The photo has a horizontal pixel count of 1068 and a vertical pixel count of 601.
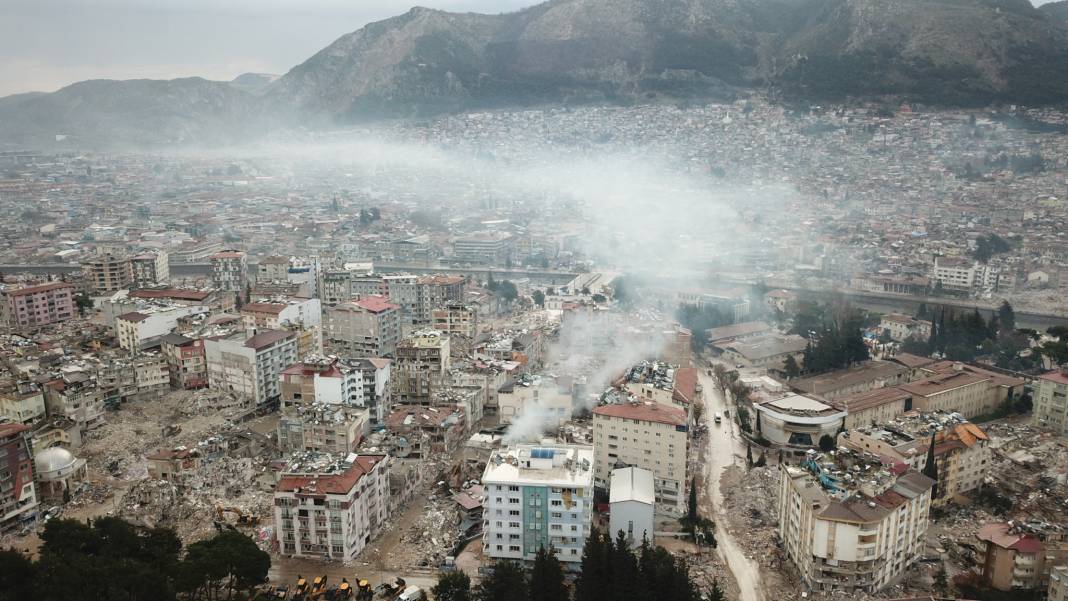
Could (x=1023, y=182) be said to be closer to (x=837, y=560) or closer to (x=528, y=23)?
(x=837, y=560)

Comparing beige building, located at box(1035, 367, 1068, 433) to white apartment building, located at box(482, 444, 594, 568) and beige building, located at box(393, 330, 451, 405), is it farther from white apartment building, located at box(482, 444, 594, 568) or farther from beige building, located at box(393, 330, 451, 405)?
beige building, located at box(393, 330, 451, 405)

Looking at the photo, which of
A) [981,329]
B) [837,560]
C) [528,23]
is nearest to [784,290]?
[981,329]

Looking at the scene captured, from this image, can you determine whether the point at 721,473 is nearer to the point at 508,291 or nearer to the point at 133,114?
the point at 508,291

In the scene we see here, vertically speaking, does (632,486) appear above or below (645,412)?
below

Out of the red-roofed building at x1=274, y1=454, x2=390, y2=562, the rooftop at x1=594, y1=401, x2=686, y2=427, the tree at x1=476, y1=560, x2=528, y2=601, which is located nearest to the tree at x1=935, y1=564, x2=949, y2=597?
the rooftop at x1=594, y1=401, x2=686, y2=427

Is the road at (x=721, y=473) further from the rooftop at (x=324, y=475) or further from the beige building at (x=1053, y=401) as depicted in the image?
the beige building at (x=1053, y=401)

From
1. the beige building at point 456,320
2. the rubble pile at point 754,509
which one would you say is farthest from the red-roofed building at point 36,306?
the rubble pile at point 754,509

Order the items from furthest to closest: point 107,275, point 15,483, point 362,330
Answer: point 107,275 → point 362,330 → point 15,483

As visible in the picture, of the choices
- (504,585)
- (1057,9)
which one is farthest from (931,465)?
(1057,9)
